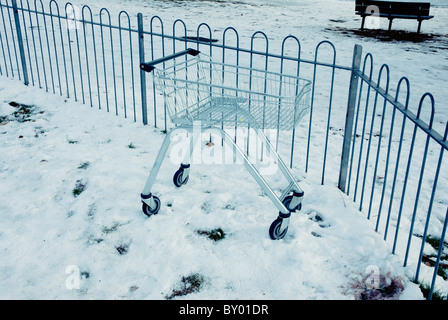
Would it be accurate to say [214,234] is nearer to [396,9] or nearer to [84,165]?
[84,165]

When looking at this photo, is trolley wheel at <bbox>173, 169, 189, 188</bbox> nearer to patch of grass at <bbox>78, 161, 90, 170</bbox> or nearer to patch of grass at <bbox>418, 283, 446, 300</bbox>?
patch of grass at <bbox>78, 161, 90, 170</bbox>

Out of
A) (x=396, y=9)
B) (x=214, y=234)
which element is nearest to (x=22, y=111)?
(x=214, y=234)

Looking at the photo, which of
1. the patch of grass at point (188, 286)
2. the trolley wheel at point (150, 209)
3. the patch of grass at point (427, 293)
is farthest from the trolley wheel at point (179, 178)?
the patch of grass at point (427, 293)

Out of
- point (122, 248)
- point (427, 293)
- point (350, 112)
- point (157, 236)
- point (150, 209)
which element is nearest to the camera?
point (427, 293)

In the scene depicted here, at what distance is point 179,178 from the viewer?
4094 millimetres

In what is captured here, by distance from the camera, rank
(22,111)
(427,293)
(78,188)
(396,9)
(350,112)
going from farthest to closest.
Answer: (396,9)
(22,111)
(78,188)
(350,112)
(427,293)

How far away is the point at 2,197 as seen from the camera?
12.9 feet

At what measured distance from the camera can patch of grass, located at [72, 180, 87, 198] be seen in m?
3.99

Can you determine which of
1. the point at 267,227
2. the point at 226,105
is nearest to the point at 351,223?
the point at 267,227

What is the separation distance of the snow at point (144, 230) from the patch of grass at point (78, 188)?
0.11 feet

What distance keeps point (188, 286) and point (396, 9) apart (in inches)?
452

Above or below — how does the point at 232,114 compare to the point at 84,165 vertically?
above
